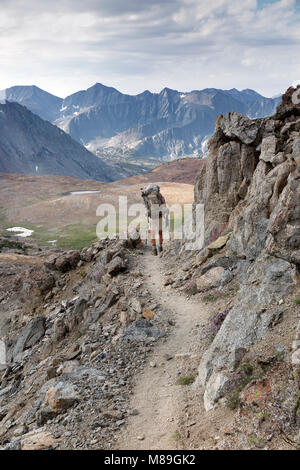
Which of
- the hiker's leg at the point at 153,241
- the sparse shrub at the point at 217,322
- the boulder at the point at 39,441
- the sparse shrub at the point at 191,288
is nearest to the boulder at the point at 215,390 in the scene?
the sparse shrub at the point at 217,322

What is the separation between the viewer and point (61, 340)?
24312mm

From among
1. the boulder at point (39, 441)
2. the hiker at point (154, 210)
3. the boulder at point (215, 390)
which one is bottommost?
the boulder at point (39, 441)

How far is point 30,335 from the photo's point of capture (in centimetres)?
2681

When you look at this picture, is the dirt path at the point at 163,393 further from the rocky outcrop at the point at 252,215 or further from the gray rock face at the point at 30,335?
the gray rock face at the point at 30,335

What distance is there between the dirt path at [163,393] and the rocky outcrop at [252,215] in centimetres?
133

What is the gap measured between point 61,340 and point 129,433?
13851 millimetres

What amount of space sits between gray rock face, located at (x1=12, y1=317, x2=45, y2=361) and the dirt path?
1021 centimetres

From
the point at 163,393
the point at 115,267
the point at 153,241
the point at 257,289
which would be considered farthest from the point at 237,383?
the point at 153,241

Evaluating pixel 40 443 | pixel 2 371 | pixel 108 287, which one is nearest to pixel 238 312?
pixel 40 443

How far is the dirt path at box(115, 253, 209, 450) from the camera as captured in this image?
1111cm

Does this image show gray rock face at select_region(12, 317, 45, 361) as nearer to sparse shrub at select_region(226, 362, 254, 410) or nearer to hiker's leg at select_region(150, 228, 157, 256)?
hiker's leg at select_region(150, 228, 157, 256)

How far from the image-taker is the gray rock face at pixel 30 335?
26.4 m

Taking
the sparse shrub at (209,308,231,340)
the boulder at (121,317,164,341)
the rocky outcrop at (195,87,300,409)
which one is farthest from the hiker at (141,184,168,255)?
the sparse shrub at (209,308,231,340)
